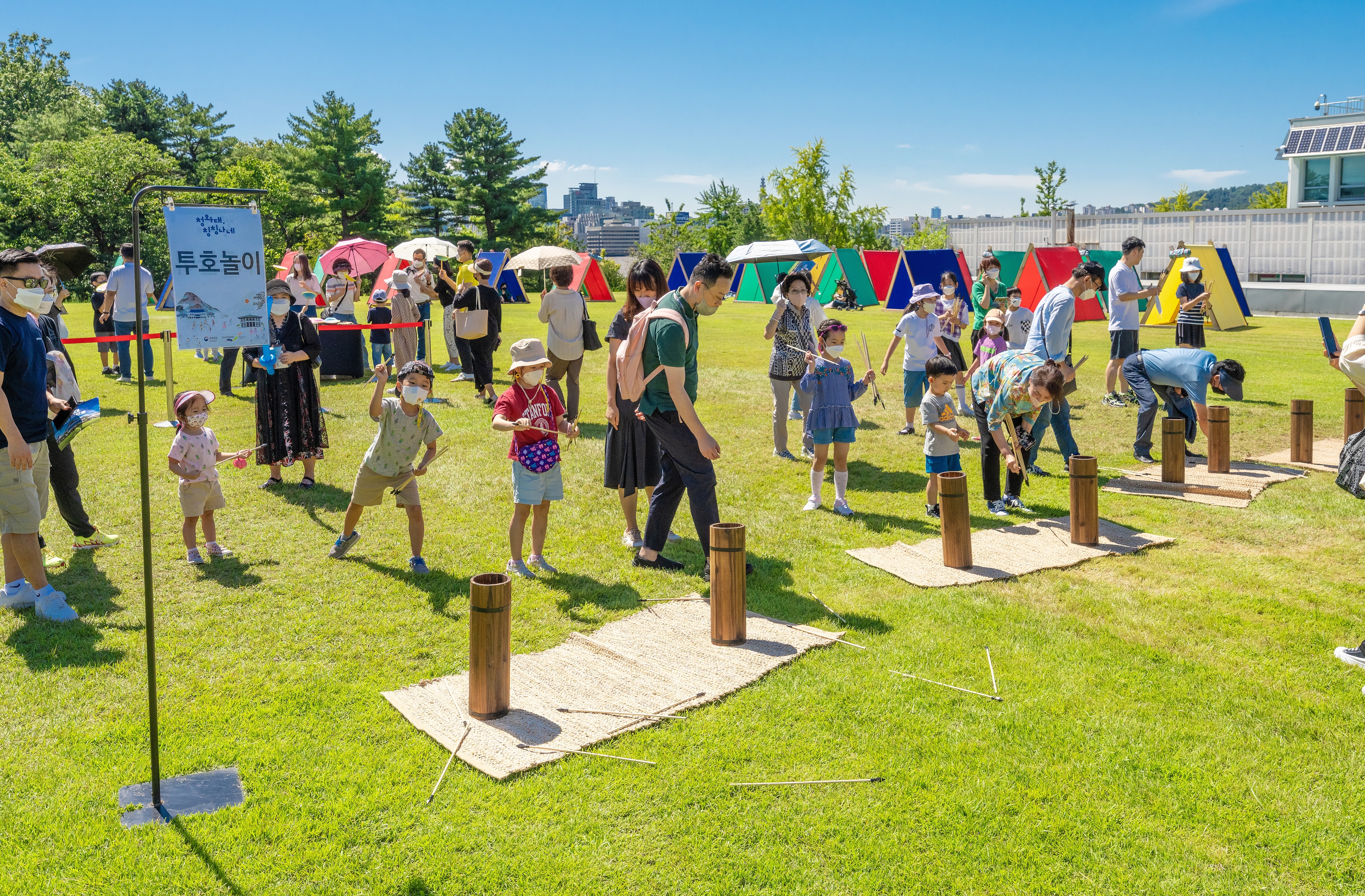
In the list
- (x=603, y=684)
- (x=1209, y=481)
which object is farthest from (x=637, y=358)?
(x=1209, y=481)

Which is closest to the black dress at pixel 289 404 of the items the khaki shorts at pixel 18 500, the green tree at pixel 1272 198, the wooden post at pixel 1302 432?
the khaki shorts at pixel 18 500

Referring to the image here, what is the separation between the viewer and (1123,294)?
41.6 ft

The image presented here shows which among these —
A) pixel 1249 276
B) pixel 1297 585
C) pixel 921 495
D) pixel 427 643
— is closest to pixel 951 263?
pixel 1249 276

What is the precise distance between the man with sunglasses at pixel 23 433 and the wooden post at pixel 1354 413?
12.1m

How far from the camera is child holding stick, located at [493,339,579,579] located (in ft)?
20.4

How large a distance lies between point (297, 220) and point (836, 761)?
54420 millimetres

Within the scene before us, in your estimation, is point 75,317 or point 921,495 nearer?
point 921,495

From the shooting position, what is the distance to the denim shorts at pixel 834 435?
800 centimetres

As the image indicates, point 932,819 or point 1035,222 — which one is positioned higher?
point 1035,222

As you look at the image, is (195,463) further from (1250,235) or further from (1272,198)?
(1272,198)

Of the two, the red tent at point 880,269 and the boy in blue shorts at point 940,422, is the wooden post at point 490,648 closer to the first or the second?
the boy in blue shorts at point 940,422

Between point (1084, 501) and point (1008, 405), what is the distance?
930 millimetres

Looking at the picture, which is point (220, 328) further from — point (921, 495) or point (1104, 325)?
point (1104, 325)

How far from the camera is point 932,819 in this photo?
383 centimetres
